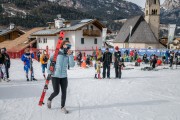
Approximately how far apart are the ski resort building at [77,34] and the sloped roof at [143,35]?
2271 centimetres

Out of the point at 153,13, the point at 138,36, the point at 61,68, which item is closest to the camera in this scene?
the point at 61,68

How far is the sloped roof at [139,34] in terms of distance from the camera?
63.1 meters

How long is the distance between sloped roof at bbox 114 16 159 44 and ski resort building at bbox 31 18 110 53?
23.0 metres

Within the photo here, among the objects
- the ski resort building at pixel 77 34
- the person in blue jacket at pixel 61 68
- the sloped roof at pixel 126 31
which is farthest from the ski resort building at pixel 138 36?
the person in blue jacket at pixel 61 68

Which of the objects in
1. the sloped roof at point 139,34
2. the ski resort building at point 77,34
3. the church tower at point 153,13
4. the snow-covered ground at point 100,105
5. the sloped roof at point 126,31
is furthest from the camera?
the church tower at point 153,13

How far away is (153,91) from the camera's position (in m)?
9.80

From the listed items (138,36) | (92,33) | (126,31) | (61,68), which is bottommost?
(61,68)

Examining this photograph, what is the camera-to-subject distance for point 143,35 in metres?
64.0

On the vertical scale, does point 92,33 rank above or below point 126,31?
below

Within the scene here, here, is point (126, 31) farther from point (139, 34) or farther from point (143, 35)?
point (143, 35)

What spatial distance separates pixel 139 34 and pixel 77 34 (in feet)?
94.0

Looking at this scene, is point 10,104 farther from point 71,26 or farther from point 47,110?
point 71,26

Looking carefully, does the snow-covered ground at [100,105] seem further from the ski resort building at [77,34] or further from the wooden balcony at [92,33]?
the wooden balcony at [92,33]

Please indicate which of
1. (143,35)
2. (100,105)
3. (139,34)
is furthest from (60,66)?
(139,34)
